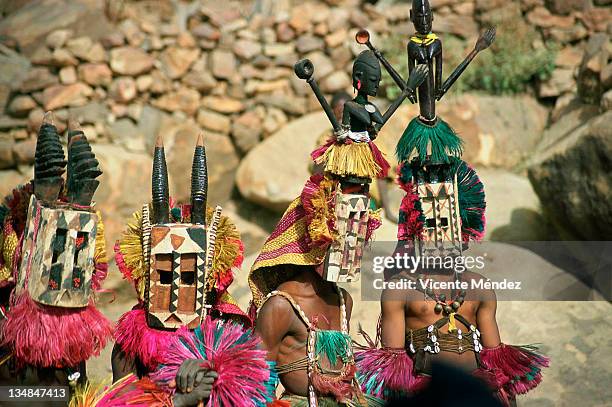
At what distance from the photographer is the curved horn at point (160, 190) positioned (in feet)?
13.2

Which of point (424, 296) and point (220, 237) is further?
point (424, 296)

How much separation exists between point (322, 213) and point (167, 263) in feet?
2.58

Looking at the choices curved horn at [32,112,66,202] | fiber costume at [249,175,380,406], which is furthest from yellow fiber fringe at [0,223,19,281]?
fiber costume at [249,175,380,406]

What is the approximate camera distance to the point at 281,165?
33.5 ft

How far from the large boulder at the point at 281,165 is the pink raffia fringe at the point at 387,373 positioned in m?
5.18

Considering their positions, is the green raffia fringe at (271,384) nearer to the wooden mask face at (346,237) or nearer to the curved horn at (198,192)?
the wooden mask face at (346,237)

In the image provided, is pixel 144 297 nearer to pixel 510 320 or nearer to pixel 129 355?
pixel 129 355

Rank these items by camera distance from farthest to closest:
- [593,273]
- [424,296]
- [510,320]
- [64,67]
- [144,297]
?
1. [64,67]
2. [593,273]
3. [510,320]
4. [424,296]
5. [144,297]

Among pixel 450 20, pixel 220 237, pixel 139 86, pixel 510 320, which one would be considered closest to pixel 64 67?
pixel 139 86

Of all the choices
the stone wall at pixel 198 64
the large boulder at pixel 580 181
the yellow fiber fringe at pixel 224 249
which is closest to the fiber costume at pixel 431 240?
the yellow fiber fringe at pixel 224 249

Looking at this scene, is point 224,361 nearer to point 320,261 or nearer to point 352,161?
point 320,261

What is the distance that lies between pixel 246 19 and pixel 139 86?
182cm

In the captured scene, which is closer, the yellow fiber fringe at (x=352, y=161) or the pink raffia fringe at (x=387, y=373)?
the yellow fiber fringe at (x=352, y=161)

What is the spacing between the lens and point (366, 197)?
14.0 ft
